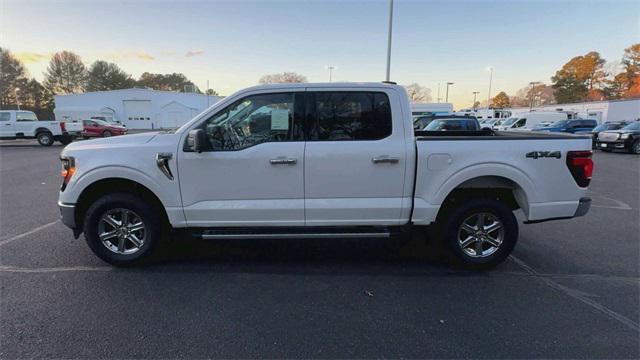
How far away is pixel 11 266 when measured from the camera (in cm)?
401

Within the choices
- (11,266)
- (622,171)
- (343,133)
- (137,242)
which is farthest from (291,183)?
(622,171)

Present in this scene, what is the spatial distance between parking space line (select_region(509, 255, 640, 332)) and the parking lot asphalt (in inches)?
0.6

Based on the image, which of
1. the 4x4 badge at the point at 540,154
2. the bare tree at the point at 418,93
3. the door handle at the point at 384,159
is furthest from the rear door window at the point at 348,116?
the bare tree at the point at 418,93

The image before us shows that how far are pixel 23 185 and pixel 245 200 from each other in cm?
814

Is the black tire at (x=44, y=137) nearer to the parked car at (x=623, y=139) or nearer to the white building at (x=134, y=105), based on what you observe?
the white building at (x=134, y=105)

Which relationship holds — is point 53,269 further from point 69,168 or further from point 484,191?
point 484,191

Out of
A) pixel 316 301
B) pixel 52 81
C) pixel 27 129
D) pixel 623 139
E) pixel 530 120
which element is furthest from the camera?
pixel 52 81

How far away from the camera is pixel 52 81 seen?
227 feet

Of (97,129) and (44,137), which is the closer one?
(44,137)

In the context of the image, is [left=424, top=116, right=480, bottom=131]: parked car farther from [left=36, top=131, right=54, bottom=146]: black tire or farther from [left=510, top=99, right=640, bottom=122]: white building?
[left=510, top=99, right=640, bottom=122]: white building

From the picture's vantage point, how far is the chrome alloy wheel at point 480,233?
3994mm

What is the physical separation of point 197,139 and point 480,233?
129 inches

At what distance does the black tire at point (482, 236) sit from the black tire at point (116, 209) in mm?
3290

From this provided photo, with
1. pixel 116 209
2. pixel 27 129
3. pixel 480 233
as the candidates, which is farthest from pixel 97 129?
pixel 480 233
